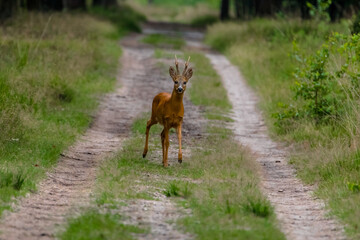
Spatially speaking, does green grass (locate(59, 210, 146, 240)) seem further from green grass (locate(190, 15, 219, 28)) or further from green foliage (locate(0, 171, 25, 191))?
green grass (locate(190, 15, 219, 28))

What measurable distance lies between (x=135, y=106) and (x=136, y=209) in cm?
823

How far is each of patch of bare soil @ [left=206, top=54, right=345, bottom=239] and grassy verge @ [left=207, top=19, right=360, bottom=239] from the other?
0.53 feet

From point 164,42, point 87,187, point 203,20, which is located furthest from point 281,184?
point 203,20

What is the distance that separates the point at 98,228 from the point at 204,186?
225 cm

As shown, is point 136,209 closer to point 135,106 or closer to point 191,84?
point 135,106

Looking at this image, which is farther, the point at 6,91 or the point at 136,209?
the point at 6,91

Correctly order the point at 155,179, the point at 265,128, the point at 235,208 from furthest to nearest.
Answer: the point at 265,128, the point at 155,179, the point at 235,208

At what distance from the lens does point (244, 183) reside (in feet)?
29.0

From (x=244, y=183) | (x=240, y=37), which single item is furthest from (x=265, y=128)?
(x=240, y=37)

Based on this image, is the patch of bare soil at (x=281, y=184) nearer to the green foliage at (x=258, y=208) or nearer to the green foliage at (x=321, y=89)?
the green foliage at (x=258, y=208)

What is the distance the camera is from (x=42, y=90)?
46.8ft

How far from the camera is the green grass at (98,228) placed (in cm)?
674

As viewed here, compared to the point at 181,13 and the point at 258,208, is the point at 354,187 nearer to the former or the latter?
the point at 258,208

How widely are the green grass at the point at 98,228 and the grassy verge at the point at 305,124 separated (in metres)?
2.29
